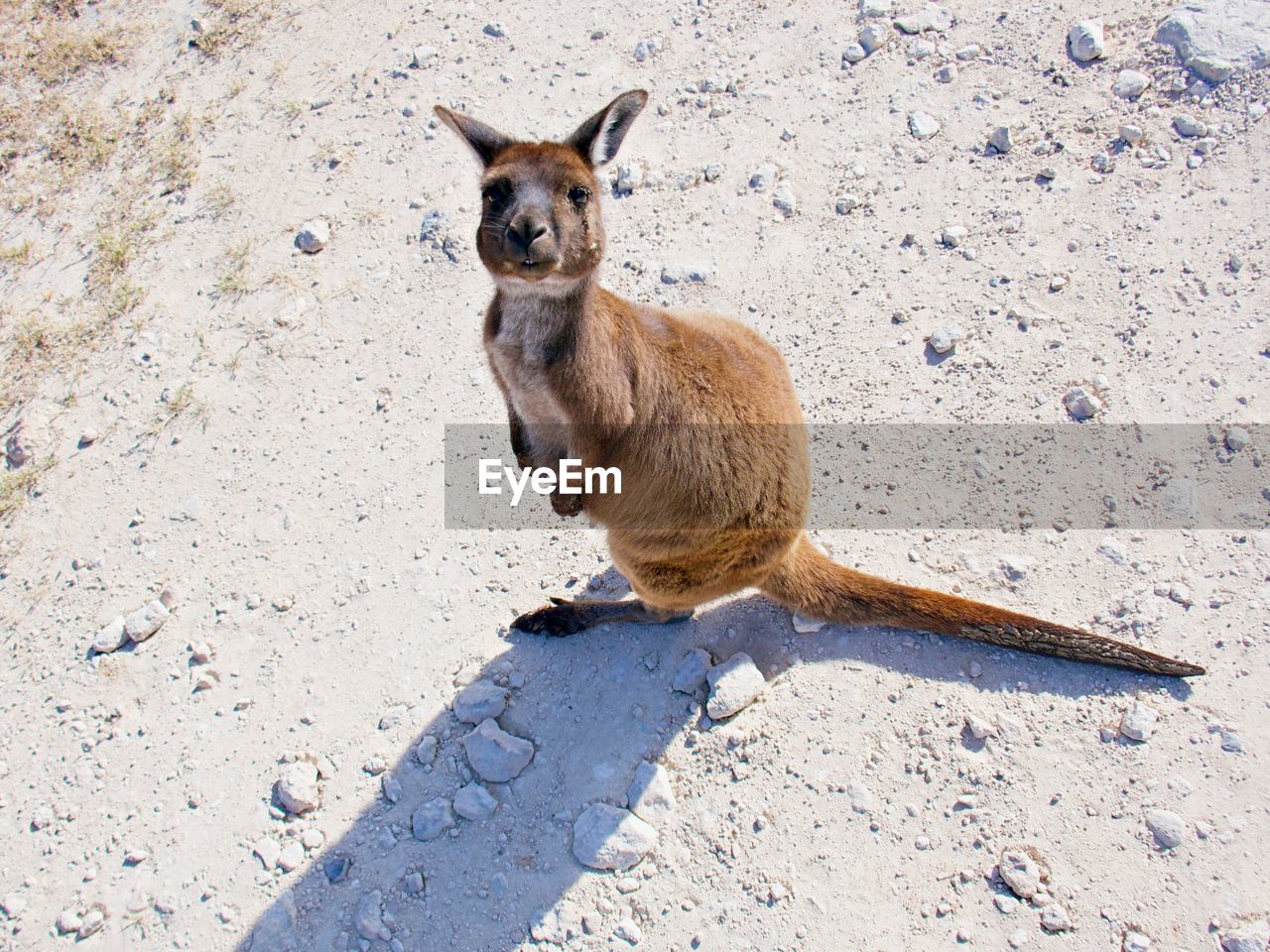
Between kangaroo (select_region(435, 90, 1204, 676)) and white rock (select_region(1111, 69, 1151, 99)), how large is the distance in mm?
3890

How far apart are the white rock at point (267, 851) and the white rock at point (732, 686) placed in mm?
2302

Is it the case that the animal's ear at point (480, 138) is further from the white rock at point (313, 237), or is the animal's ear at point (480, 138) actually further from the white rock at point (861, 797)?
the white rock at point (861, 797)

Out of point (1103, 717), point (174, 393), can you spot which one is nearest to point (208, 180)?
point (174, 393)

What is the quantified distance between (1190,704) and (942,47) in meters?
5.11

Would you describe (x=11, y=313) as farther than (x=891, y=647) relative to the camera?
Yes

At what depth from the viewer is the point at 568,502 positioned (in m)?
4.41

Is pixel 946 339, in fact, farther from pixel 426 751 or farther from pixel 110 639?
A: pixel 110 639

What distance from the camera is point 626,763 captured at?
4414 millimetres

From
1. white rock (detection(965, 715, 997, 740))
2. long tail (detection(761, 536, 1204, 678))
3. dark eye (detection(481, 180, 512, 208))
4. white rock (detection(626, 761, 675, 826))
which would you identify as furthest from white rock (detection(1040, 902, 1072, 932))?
dark eye (detection(481, 180, 512, 208))

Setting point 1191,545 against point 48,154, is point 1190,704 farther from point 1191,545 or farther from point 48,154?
point 48,154

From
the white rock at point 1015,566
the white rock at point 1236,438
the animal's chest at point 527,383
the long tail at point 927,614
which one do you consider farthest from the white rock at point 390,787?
the white rock at point 1236,438

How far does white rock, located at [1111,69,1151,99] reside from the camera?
617 cm

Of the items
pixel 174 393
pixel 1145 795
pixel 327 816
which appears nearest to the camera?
pixel 1145 795

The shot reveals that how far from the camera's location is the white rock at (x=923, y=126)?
6348 mm
